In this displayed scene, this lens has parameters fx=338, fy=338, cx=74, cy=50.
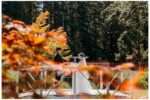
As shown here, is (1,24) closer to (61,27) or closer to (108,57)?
(61,27)

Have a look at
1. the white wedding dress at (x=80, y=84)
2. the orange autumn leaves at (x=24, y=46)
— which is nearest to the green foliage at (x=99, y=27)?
the white wedding dress at (x=80, y=84)

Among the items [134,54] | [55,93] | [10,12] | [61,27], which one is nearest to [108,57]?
[134,54]

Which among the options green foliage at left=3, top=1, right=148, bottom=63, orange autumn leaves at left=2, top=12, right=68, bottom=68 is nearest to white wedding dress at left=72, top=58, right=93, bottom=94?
green foliage at left=3, top=1, right=148, bottom=63

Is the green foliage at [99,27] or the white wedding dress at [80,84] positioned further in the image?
the green foliage at [99,27]

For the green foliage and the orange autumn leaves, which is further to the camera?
the green foliage

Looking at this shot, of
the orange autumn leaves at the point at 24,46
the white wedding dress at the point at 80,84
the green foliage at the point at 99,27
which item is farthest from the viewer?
the green foliage at the point at 99,27

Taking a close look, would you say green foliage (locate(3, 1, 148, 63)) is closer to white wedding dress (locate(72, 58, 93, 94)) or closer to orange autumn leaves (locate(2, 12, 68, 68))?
white wedding dress (locate(72, 58, 93, 94))

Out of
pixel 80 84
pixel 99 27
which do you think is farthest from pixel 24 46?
pixel 99 27

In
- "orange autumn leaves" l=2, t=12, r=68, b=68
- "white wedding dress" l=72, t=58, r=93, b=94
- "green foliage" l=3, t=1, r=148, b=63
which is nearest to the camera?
"orange autumn leaves" l=2, t=12, r=68, b=68

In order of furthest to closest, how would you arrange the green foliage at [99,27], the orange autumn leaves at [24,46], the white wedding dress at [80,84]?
1. the green foliage at [99,27]
2. the white wedding dress at [80,84]
3. the orange autumn leaves at [24,46]

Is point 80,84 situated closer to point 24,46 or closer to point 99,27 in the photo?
point 99,27

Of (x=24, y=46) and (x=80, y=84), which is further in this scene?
(x=80, y=84)

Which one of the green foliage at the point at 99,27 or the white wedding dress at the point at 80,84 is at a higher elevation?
the green foliage at the point at 99,27

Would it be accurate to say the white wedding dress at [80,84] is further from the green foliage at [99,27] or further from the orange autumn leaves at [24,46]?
the orange autumn leaves at [24,46]
